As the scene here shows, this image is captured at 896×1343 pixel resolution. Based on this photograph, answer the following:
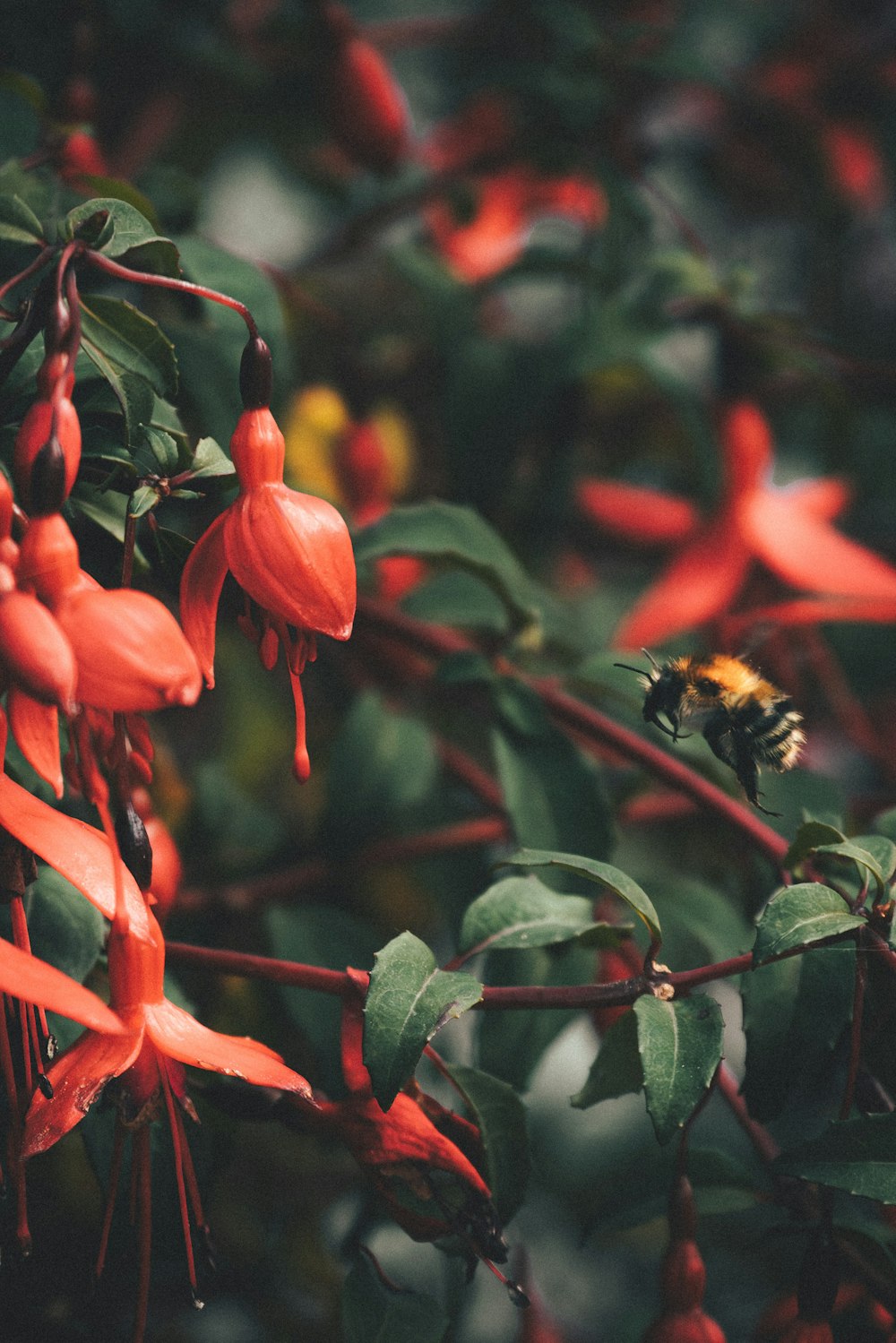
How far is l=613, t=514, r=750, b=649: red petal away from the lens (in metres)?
0.82

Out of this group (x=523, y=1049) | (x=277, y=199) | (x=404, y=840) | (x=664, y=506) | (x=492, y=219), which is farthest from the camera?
(x=277, y=199)

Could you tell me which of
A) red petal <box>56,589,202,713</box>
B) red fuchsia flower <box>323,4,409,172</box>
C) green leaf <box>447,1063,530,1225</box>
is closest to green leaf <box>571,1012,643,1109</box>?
green leaf <box>447,1063,530,1225</box>

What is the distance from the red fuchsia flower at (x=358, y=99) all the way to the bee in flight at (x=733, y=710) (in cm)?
55

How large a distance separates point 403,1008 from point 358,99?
2.38 ft

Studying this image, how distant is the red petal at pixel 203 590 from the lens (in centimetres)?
38

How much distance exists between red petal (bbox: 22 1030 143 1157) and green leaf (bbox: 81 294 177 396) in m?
0.23

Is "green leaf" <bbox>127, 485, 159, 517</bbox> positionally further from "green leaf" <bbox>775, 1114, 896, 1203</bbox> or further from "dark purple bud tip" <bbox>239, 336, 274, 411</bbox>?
"green leaf" <bbox>775, 1114, 896, 1203</bbox>

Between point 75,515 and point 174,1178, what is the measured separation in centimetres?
26

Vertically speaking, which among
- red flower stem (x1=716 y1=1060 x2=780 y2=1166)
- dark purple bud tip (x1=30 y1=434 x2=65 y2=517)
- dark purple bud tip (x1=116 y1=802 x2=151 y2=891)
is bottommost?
red flower stem (x1=716 y1=1060 x2=780 y2=1166)

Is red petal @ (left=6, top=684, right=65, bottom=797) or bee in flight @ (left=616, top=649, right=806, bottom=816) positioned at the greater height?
red petal @ (left=6, top=684, right=65, bottom=797)

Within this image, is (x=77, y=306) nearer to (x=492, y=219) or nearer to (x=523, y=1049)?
(x=523, y=1049)

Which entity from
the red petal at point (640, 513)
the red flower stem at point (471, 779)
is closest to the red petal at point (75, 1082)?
the red flower stem at point (471, 779)

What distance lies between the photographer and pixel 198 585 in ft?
1.25

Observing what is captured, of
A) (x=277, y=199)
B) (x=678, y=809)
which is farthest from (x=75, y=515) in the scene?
(x=277, y=199)
